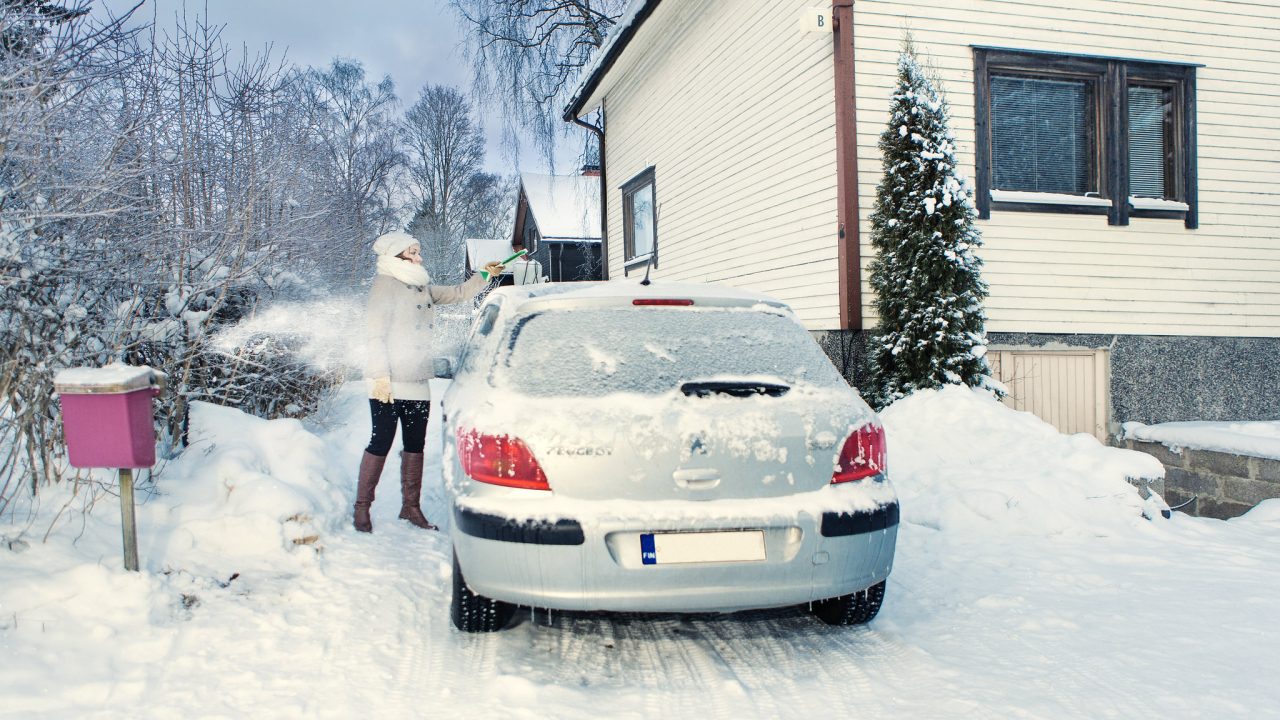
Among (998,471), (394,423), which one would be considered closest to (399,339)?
(394,423)

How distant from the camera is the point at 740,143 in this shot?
1008 centimetres

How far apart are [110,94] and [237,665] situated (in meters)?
3.52

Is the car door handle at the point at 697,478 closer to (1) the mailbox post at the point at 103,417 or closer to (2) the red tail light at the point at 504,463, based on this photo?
(2) the red tail light at the point at 504,463

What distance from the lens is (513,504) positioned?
9.53ft

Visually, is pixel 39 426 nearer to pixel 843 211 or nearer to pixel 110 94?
pixel 110 94

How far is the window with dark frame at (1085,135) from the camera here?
8.16 m

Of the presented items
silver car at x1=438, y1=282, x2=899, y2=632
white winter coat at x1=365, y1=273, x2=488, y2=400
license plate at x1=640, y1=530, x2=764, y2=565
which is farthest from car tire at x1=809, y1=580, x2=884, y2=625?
white winter coat at x1=365, y1=273, x2=488, y2=400

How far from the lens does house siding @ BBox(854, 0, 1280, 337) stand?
26.2 ft

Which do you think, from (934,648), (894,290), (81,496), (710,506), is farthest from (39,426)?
(894,290)

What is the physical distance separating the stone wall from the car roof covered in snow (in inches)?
194

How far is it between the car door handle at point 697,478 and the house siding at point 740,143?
5356 millimetres

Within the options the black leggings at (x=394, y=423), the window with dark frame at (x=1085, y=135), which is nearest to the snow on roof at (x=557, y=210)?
the window with dark frame at (x=1085, y=135)

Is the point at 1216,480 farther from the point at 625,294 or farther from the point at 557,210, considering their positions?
the point at 557,210

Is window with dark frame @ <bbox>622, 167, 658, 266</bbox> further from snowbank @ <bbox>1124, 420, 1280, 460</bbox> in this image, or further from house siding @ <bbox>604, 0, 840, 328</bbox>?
snowbank @ <bbox>1124, 420, 1280, 460</bbox>
